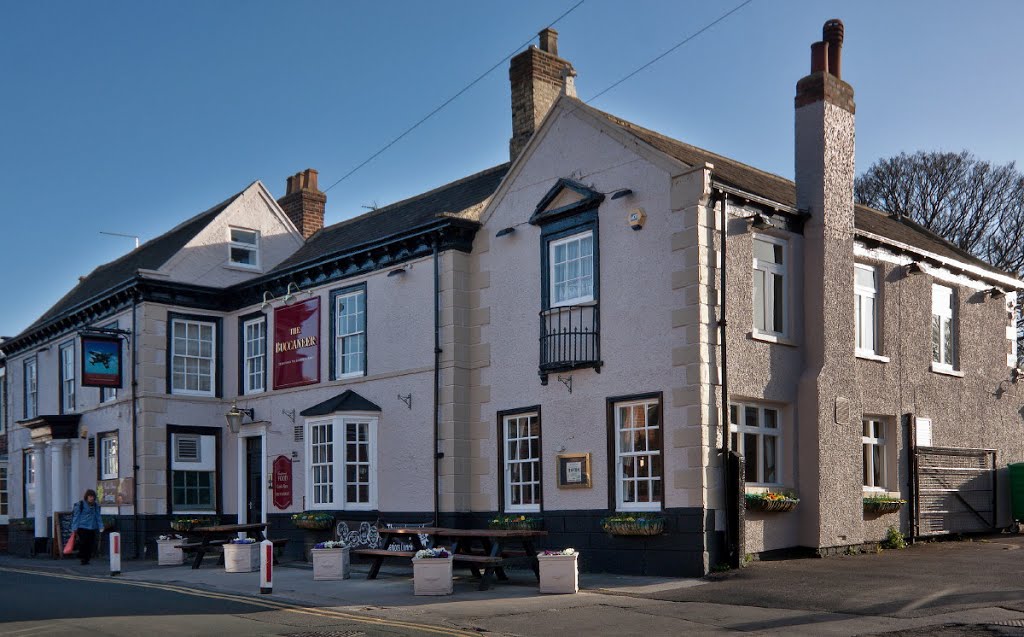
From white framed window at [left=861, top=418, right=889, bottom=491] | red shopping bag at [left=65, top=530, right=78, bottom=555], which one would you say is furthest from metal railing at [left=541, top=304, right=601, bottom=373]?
red shopping bag at [left=65, top=530, right=78, bottom=555]

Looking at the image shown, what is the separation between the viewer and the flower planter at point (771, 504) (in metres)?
16.8

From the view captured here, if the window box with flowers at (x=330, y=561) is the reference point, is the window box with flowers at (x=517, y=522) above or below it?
above

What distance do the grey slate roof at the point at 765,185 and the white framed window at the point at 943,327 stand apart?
914 millimetres

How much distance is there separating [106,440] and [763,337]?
17362 mm

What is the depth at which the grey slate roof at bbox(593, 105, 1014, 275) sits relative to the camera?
61.5 feet

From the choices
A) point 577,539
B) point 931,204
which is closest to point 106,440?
point 577,539

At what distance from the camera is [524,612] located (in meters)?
13.5

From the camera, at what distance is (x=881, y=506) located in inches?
747

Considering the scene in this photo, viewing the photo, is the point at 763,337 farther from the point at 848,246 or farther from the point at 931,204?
the point at 931,204

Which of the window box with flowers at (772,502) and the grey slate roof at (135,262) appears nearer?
the window box with flowers at (772,502)

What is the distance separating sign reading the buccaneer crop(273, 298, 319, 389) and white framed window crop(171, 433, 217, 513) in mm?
2979

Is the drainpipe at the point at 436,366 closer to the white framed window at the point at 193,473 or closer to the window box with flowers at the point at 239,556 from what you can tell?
the window box with flowers at the point at 239,556

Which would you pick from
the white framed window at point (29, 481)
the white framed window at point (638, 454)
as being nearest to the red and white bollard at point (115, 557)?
the white framed window at point (638, 454)

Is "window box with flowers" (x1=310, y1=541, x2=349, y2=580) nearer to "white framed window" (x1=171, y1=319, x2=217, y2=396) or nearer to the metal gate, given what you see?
"white framed window" (x1=171, y1=319, x2=217, y2=396)
